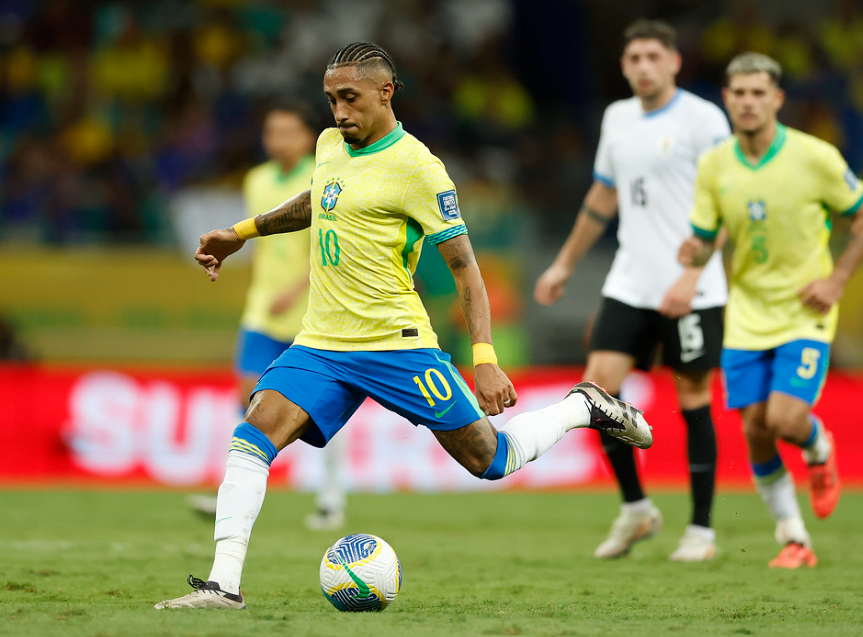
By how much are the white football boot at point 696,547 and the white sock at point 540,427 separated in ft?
6.14

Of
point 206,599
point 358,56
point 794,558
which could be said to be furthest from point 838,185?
point 206,599

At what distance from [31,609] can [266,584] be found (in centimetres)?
135

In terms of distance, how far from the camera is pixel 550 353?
A: 47.9ft

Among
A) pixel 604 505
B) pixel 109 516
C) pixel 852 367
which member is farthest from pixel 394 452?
pixel 852 367

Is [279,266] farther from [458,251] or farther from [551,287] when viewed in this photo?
[458,251]

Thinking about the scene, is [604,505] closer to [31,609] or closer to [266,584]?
[266,584]

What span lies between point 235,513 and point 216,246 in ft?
3.96

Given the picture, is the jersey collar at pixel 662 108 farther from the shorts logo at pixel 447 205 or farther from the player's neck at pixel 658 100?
the shorts logo at pixel 447 205

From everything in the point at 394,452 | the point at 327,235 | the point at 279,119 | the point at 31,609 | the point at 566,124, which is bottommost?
the point at 31,609

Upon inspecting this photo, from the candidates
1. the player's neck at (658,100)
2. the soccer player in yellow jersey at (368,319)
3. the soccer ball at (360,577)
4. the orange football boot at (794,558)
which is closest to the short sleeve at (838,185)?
the player's neck at (658,100)

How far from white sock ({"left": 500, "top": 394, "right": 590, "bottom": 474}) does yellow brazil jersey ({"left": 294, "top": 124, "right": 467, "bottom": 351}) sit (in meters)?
0.61

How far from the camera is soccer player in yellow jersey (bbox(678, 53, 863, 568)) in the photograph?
6.90 meters

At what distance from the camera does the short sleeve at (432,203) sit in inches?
201

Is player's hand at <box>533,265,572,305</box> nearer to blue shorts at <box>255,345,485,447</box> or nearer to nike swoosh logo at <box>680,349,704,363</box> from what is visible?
nike swoosh logo at <box>680,349,704,363</box>
